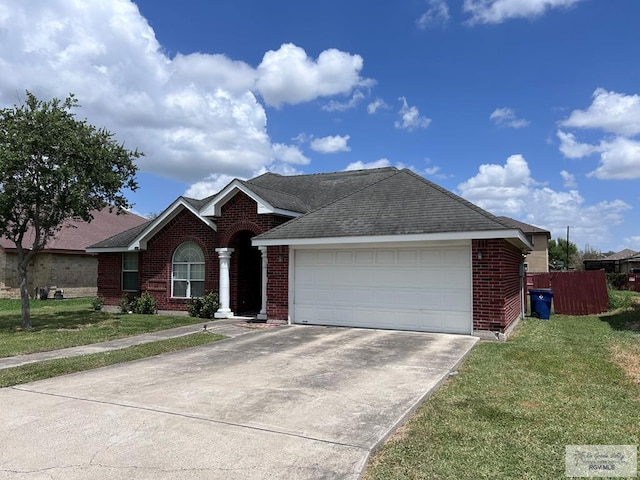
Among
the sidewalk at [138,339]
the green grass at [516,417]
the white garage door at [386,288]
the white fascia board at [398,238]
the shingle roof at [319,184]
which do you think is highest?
the shingle roof at [319,184]

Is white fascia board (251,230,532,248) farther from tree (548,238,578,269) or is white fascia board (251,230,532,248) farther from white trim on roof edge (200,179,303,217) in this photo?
tree (548,238,578,269)

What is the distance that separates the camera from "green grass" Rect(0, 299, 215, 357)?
35.2 ft

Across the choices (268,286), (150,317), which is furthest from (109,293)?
(268,286)

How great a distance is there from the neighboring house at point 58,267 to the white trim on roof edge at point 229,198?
12.1 m

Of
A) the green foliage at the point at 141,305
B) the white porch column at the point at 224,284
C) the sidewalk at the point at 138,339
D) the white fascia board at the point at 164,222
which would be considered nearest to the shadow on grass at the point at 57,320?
the green foliage at the point at 141,305

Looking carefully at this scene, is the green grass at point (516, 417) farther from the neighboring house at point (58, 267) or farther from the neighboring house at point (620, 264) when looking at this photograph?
the neighboring house at point (620, 264)

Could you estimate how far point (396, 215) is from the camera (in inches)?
487

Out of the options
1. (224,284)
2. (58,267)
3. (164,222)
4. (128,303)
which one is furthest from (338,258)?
(58,267)

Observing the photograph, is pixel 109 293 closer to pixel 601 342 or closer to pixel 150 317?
pixel 150 317

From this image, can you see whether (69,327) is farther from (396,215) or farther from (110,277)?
(396,215)

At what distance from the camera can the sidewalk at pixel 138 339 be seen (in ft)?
29.5

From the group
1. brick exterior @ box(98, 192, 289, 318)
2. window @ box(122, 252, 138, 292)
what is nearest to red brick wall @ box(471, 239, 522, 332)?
brick exterior @ box(98, 192, 289, 318)

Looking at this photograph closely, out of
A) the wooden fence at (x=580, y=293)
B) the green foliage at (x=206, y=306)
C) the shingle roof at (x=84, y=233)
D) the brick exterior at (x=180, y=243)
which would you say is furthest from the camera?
the shingle roof at (x=84, y=233)

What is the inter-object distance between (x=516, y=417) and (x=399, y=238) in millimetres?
6417
